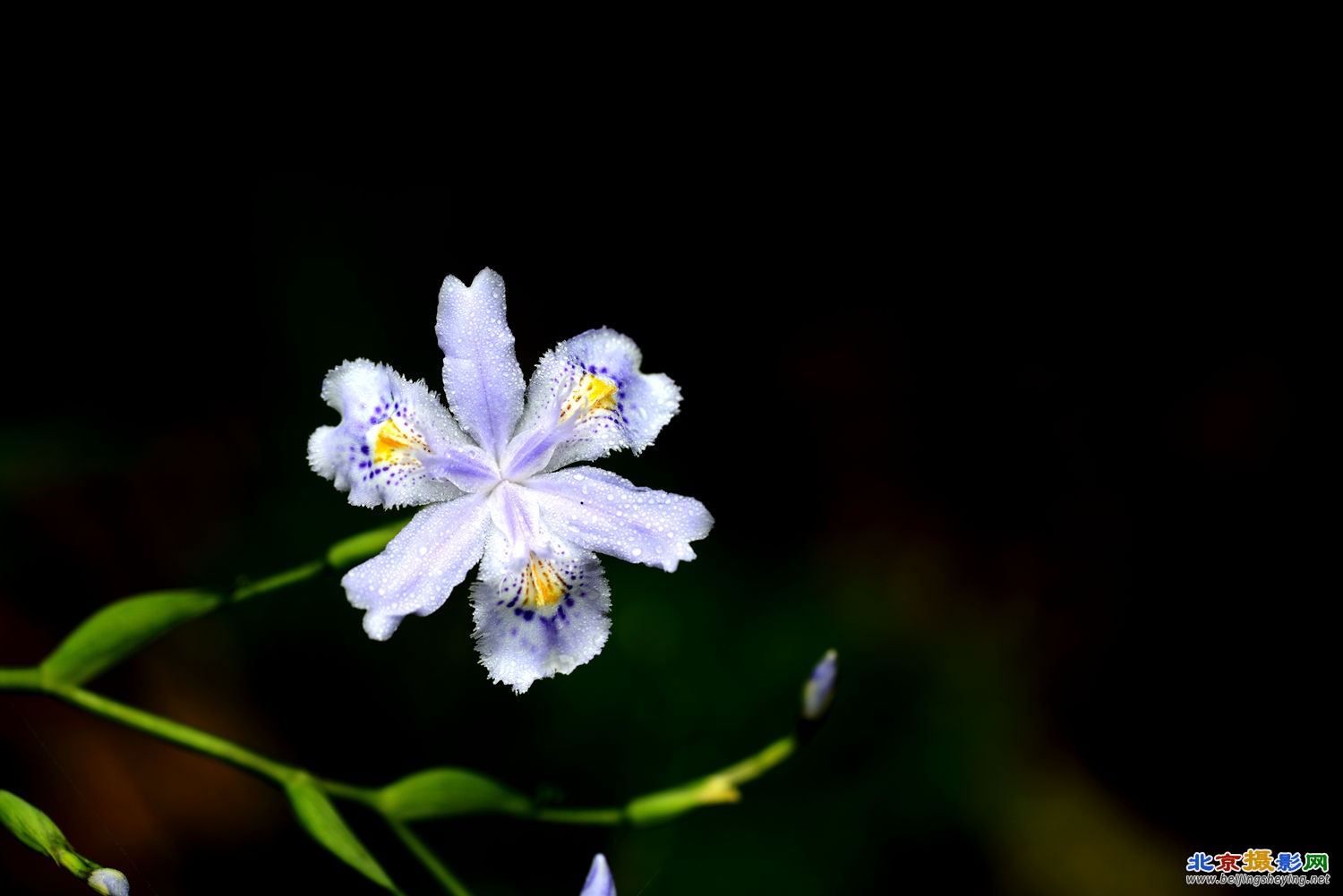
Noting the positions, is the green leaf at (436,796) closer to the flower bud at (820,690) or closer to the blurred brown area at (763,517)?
the flower bud at (820,690)

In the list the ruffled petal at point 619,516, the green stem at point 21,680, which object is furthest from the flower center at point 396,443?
the green stem at point 21,680

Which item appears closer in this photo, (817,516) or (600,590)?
(600,590)

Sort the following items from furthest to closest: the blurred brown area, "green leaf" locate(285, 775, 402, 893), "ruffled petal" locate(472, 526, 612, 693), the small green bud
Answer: the blurred brown area < "green leaf" locate(285, 775, 402, 893) < "ruffled petal" locate(472, 526, 612, 693) < the small green bud

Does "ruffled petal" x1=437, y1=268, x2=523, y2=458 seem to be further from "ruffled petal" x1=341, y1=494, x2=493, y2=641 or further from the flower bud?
the flower bud

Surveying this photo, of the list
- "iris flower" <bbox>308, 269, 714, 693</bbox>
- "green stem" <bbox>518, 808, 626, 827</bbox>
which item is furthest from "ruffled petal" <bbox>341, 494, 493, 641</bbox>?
"green stem" <bbox>518, 808, 626, 827</bbox>

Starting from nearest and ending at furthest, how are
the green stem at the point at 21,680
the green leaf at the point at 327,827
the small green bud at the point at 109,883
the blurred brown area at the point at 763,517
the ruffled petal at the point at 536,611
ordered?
1. the small green bud at the point at 109,883
2. the ruffled petal at the point at 536,611
3. the green leaf at the point at 327,827
4. the green stem at the point at 21,680
5. the blurred brown area at the point at 763,517

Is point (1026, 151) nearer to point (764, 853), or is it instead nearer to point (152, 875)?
point (764, 853)

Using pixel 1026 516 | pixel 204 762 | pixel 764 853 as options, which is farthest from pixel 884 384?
pixel 204 762
